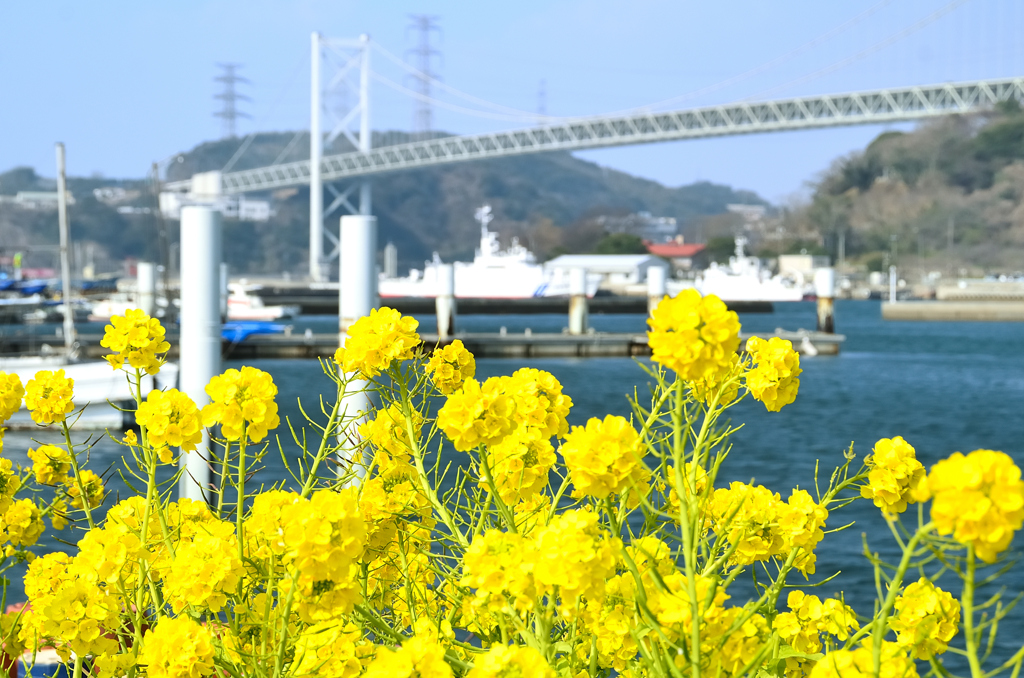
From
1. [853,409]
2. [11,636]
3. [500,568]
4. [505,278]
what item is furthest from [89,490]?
[505,278]

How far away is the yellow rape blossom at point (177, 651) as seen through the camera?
127cm

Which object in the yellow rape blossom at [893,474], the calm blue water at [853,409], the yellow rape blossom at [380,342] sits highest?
the yellow rape blossom at [380,342]

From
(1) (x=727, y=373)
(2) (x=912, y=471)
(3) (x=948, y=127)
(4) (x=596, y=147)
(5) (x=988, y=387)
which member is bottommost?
(5) (x=988, y=387)

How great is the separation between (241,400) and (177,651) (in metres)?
0.43

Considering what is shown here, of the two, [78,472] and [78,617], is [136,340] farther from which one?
[78,617]

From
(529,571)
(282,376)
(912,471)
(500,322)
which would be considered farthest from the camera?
(500,322)

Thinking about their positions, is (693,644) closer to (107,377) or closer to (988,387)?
(107,377)

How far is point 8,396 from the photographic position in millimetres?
1851

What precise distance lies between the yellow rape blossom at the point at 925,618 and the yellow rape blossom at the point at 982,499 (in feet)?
1.50

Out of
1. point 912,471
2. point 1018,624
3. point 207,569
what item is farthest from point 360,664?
point 1018,624

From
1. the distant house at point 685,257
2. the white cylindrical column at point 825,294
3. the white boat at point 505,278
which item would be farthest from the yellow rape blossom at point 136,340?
the distant house at point 685,257

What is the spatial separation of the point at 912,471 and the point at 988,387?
71.9 ft

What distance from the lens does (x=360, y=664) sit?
57.1 inches

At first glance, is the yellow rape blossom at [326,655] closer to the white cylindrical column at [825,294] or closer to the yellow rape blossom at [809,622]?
the yellow rape blossom at [809,622]
